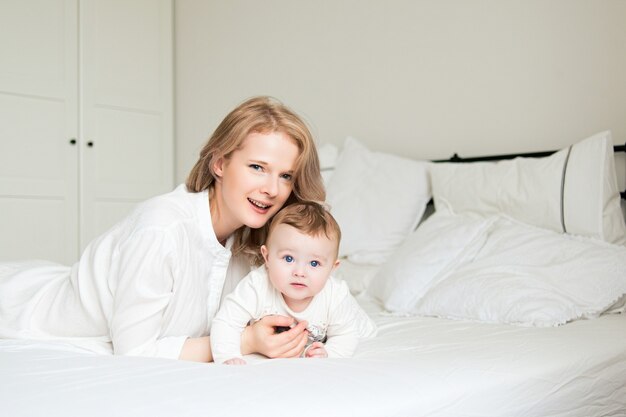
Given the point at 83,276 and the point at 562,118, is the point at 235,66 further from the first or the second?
the point at 83,276

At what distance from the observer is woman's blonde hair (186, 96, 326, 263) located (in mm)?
1396

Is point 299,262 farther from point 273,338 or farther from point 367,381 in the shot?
point 367,381

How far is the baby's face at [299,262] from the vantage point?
1.26m

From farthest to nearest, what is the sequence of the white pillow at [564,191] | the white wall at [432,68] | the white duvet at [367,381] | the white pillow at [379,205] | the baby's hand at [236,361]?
1. the white pillow at [379,205]
2. the white wall at [432,68]
3. the white pillow at [564,191]
4. the baby's hand at [236,361]
5. the white duvet at [367,381]

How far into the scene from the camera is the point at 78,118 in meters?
3.81

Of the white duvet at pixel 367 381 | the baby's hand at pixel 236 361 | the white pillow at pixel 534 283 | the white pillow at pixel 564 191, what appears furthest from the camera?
the white pillow at pixel 564 191

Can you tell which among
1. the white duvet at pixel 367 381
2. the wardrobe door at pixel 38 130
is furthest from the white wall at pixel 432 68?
the white duvet at pixel 367 381

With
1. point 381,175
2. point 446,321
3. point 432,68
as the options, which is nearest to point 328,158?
point 381,175

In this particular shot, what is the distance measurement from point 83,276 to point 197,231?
265 millimetres

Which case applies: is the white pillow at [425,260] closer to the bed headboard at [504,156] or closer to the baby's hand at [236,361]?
the bed headboard at [504,156]

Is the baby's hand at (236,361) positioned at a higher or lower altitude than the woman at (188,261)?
lower

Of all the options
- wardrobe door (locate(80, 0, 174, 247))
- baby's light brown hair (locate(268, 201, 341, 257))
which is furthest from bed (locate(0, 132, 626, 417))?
wardrobe door (locate(80, 0, 174, 247))

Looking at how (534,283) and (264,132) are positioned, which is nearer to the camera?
(264,132)

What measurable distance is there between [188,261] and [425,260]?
87 cm
